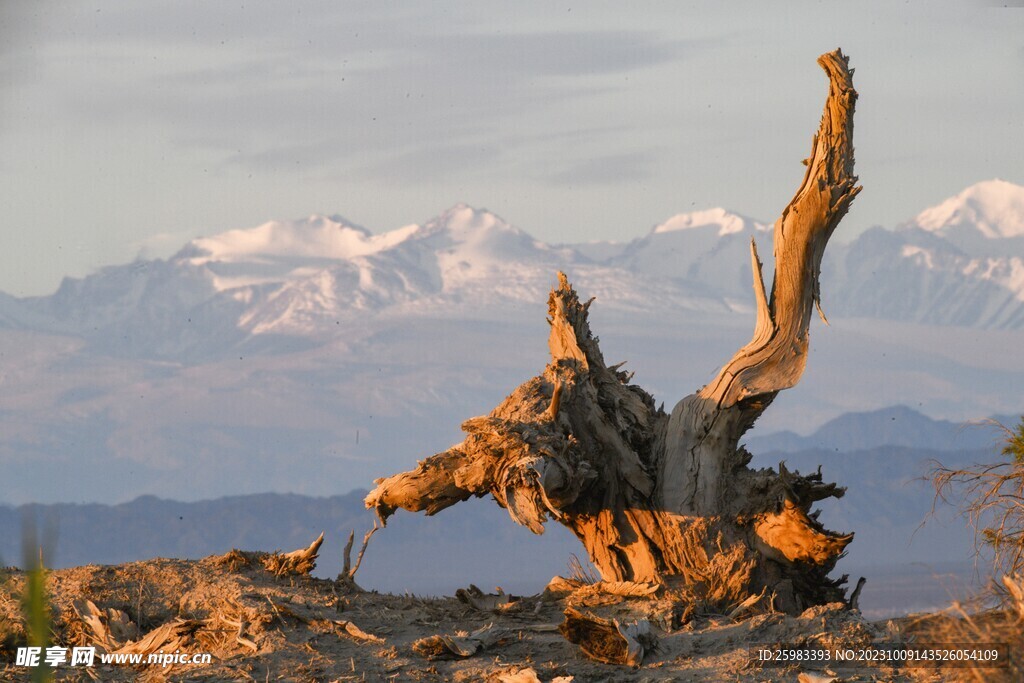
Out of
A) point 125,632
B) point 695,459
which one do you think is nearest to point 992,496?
point 695,459

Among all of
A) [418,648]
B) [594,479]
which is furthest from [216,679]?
[594,479]

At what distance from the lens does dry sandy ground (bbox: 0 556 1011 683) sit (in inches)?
526

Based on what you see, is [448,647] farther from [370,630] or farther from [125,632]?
[125,632]

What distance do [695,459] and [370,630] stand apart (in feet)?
16.0

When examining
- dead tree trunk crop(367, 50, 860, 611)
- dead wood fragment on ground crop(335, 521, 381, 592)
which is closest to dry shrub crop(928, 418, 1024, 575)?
dead tree trunk crop(367, 50, 860, 611)

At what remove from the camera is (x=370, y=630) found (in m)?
15.2

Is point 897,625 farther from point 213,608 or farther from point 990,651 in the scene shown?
point 213,608

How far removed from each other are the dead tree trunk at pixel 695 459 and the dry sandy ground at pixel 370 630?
120cm

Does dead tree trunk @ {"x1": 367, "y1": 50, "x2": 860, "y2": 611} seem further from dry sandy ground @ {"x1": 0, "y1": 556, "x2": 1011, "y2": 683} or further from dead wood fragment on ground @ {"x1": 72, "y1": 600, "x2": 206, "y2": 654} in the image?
dead wood fragment on ground @ {"x1": 72, "y1": 600, "x2": 206, "y2": 654}

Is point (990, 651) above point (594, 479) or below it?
below

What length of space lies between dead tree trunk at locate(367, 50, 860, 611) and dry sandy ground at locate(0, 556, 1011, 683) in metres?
1.20

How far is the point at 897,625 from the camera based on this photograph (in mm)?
14781

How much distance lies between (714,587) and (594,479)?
75.9 inches

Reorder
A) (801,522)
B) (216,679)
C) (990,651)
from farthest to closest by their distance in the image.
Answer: (801,522) → (216,679) → (990,651)
